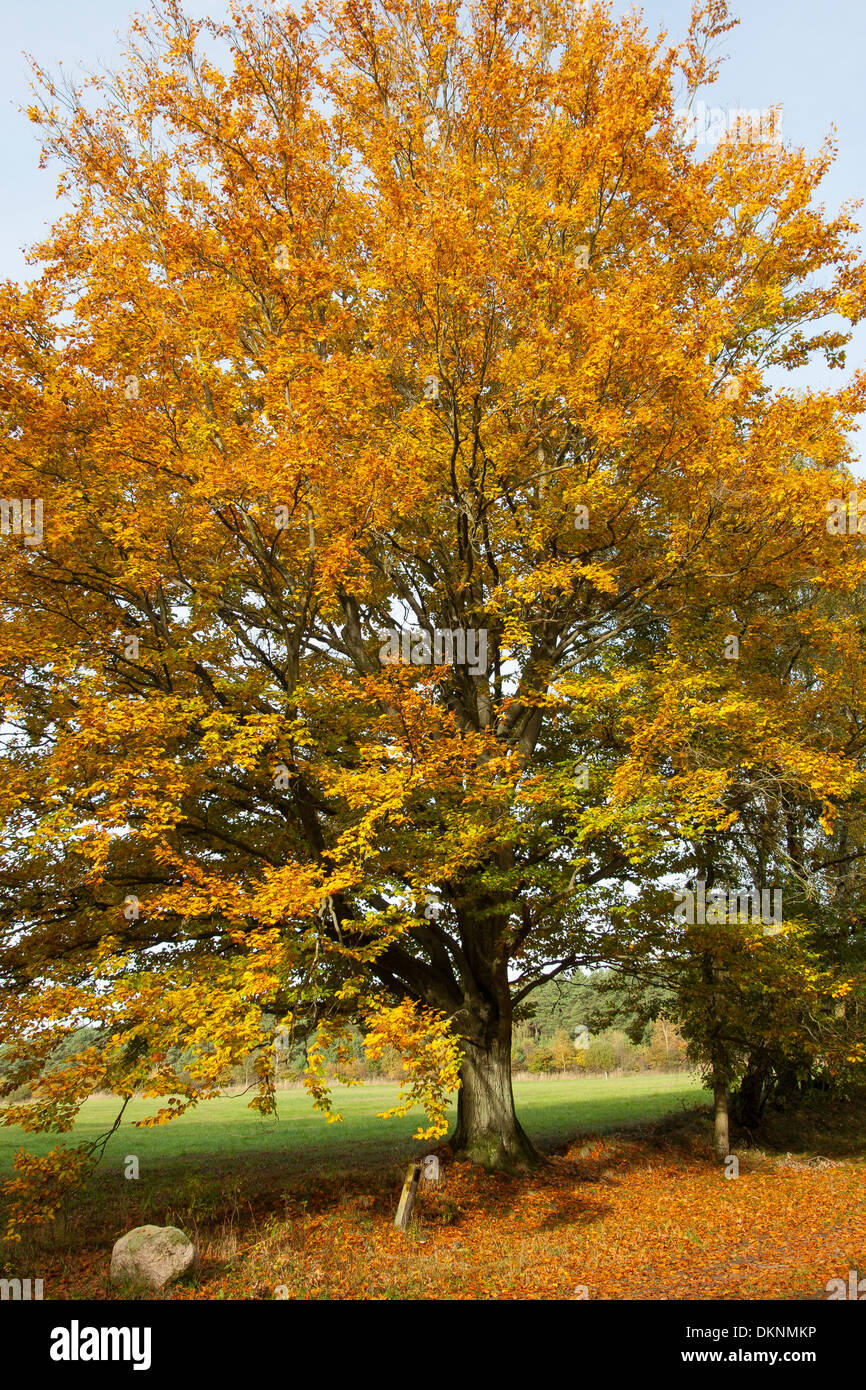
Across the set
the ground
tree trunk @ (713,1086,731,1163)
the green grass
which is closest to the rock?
the ground

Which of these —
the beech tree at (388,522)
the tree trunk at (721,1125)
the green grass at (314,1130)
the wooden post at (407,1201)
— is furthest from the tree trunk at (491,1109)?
the tree trunk at (721,1125)

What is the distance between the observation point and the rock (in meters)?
8.41

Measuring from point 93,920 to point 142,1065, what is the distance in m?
2.86

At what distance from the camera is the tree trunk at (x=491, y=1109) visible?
1359cm

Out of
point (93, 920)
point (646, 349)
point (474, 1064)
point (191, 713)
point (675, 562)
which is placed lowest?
point (474, 1064)

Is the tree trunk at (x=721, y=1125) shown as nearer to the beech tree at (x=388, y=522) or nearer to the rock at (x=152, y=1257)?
the beech tree at (x=388, y=522)

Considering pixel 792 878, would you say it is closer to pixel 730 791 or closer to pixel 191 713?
pixel 730 791

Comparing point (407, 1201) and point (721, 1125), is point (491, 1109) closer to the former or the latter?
point (407, 1201)

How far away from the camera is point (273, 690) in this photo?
1109 cm

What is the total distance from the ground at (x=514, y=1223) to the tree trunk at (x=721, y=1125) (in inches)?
19.3

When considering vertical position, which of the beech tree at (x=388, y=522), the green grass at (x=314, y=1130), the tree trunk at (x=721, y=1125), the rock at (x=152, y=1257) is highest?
the beech tree at (x=388, y=522)

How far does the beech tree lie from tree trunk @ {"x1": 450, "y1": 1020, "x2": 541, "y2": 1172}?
0.09 m

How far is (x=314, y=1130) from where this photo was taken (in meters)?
28.0
